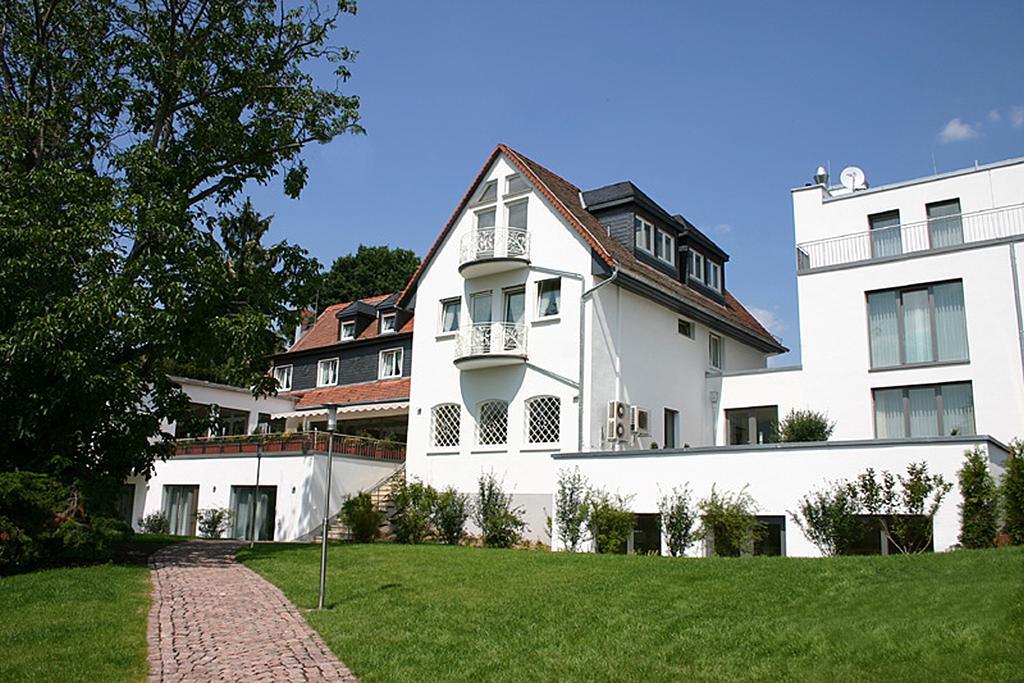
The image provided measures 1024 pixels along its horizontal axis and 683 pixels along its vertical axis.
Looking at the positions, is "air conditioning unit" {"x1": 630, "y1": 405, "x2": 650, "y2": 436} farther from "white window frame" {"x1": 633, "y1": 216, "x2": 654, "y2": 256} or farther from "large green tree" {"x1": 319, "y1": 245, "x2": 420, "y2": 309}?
"large green tree" {"x1": 319, "y1": 245, "x2": 420, "y2": 309}

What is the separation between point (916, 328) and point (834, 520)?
888 centimetres

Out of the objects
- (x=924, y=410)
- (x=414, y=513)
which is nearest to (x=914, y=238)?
(x=924, y=410)

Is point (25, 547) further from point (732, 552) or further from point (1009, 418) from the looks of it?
point (1009, 418)

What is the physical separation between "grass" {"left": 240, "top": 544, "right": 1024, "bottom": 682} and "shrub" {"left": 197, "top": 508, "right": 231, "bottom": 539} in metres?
16.9

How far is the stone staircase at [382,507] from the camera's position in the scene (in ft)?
88.2

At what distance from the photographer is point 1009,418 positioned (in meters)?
21.8

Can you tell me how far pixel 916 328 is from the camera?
2394cm

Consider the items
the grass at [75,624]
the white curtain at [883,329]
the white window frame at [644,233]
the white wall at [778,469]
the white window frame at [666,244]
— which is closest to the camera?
the grass at [75,624]

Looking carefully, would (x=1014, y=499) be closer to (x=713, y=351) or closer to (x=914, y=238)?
(x=914, y=238)

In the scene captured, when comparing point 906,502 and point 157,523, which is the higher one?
point 906,502

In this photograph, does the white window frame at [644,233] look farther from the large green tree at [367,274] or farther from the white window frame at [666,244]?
the large green tree at [367,274]

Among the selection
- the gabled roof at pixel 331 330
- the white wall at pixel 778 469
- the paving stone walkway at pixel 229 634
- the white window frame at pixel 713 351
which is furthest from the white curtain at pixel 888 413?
the gabled roof at pixel 331 330

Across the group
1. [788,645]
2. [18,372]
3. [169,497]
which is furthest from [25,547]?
[169,497]

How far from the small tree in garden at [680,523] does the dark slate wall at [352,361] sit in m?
16.3
